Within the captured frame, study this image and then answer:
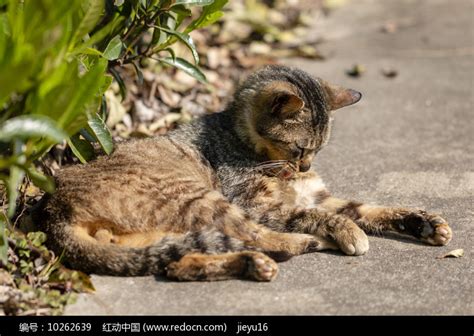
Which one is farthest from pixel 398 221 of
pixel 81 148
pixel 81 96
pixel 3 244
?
pixel 3 244

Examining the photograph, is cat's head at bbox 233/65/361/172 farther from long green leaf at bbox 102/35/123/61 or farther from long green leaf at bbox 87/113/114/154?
long green leaf at bbox 87/113/114/154

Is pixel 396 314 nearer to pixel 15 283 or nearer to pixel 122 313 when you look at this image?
pixel 122 313

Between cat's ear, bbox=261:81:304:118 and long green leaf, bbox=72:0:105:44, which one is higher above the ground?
long green leaf, bbox=72:0:105:44

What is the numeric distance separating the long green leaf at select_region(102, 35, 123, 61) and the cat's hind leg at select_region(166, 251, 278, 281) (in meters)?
1.37

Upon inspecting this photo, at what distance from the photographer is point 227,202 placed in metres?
4.47

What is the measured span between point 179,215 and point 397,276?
130 centimetres

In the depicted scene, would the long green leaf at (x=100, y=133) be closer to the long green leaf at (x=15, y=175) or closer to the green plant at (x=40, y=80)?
the green plant at (x=40, y=80)

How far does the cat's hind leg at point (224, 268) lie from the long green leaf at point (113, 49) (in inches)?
54.0

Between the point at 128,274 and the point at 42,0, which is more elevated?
the point at 42,0

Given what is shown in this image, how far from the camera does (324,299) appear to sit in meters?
3.71

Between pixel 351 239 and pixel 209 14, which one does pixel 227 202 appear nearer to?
pixel 351 239

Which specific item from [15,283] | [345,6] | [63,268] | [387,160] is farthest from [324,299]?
[345,6]

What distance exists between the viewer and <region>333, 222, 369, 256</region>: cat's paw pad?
427cm

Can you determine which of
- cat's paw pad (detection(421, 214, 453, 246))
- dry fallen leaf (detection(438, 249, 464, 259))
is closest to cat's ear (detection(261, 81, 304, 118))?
cat's paw pad (detection(421, 214, 453, 246))
